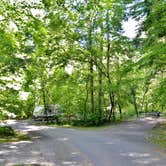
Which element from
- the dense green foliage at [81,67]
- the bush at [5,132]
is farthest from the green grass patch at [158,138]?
the bush at [5,132]

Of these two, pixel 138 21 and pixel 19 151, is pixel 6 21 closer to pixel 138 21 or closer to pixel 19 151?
pixel 19 151

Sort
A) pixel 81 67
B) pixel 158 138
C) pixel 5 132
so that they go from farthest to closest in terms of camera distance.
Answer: pixel 81 67 < pixel 5 132 < pixel 158 138

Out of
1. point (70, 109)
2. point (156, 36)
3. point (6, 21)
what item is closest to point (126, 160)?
point (6, 21)

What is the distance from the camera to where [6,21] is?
33.4 ft

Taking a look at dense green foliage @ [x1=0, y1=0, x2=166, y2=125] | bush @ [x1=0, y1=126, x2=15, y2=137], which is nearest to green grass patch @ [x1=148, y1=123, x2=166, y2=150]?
dense green foliage @ [x1=0, y1=0, x2=166, y2=125]

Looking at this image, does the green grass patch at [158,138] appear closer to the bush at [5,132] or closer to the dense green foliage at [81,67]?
the dense green foliage at [81,67]

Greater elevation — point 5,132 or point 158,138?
point 5,132

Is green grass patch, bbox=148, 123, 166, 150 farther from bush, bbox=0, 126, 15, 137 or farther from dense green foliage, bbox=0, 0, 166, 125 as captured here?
bush, bbox=0, 126, 15, 137

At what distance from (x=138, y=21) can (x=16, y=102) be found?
12585 mm

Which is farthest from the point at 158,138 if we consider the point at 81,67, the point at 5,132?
the point at 81,67

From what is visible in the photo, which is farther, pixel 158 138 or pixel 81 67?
pixel 81 67

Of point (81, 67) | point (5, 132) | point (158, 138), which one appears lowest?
point (158, 138)

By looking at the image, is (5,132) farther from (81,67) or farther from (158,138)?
(81,67)

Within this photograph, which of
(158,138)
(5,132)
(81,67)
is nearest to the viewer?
(158,138)
